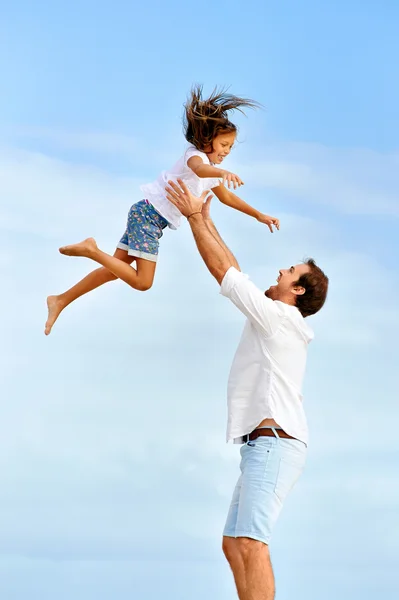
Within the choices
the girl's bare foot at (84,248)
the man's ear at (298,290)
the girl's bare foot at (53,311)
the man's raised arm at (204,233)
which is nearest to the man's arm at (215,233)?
the man's raised arm at (204,233)

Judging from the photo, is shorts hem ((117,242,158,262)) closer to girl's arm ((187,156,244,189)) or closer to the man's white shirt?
girl's arm ((187,156,244,189))

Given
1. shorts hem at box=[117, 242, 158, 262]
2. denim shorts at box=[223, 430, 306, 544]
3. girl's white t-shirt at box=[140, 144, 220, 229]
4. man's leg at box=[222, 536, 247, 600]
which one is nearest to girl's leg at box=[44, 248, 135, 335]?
shorts hem at box=[117, 242, 158, 262]

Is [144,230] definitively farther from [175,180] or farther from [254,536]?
[254,536]

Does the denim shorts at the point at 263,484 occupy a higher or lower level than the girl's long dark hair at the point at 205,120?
lower

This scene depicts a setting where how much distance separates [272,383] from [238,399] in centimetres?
25

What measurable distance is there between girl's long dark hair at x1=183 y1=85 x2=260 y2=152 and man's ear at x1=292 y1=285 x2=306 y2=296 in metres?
1.29

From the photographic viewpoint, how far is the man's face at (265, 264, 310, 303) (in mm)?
5762

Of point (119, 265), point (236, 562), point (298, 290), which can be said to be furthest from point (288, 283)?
point (236, 562)

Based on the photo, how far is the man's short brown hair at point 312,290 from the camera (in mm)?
5742

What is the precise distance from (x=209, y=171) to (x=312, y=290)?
1.10 metres

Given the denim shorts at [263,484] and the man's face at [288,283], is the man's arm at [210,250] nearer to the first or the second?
the man's face at [288,283]

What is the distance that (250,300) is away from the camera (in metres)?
5.34

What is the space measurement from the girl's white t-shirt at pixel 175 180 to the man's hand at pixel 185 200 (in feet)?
1.38

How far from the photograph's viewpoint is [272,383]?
5.39 meters
